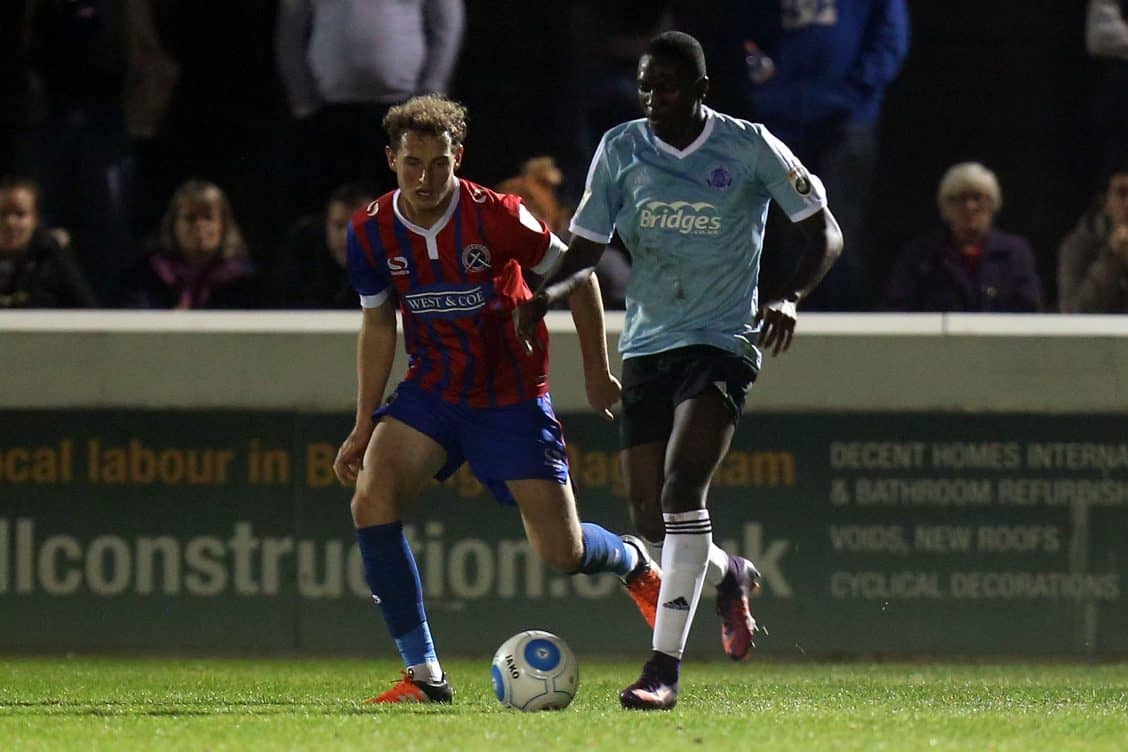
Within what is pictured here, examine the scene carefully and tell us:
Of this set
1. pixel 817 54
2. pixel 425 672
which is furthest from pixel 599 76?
pixel 425 672

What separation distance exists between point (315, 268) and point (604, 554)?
3.37m

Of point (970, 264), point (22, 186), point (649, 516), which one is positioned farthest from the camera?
point (970, 264)

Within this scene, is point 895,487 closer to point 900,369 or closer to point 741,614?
point 900,369

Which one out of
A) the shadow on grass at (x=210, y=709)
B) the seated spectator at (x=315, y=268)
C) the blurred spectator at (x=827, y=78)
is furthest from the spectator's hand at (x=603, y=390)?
the blurred spectator at (x=827, y=78)

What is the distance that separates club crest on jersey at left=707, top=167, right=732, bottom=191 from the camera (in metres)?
6.30

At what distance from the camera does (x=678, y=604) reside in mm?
6094

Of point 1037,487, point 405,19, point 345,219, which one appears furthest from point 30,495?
point 1037,487

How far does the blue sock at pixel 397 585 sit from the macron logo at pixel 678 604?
2.54 feet

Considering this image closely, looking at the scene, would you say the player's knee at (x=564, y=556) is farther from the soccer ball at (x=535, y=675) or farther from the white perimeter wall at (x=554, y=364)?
the white perimeter wall at (x=554, y=364)

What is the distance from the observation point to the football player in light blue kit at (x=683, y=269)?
613 cm

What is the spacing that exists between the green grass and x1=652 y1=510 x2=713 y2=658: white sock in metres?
0.25

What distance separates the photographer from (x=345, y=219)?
9.64 metres

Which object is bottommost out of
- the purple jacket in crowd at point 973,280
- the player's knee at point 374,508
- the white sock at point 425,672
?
the white sock at point 425,672

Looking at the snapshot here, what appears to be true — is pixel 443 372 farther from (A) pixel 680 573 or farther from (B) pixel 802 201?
(B) pixel 802 201
